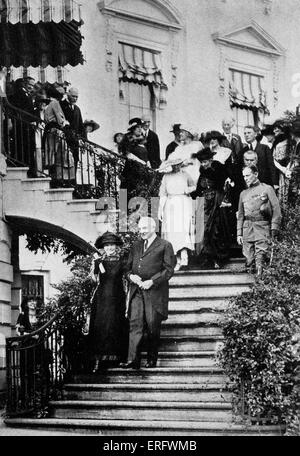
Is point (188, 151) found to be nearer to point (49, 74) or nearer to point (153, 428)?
point (49, 74)

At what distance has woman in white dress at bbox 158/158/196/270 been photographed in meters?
12.3

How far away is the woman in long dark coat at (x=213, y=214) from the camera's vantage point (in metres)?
12.2

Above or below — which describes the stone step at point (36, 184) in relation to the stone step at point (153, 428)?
above

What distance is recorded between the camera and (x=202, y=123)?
1839cm

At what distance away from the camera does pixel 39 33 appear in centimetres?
1265

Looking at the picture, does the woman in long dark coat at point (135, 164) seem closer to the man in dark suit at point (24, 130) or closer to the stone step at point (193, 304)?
the man in dark suit at point (24, 130)

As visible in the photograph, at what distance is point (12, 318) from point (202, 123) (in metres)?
6.40

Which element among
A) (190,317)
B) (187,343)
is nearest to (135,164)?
(190,317)

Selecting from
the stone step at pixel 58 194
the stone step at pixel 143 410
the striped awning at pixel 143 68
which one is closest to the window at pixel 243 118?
the striped awning at pixel 143 68

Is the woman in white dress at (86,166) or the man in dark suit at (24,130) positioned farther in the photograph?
the woman in white dress at (86,166)

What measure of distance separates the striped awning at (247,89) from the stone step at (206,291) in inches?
311

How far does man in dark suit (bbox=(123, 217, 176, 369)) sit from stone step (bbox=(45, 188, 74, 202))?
250cm

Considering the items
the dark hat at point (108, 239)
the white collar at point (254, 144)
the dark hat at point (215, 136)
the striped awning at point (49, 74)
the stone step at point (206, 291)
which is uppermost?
the striped awning at point (49, 74)

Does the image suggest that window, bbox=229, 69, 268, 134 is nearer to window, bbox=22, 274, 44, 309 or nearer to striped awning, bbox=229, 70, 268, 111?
striped awning, bbox=229, 70, 268, 111
